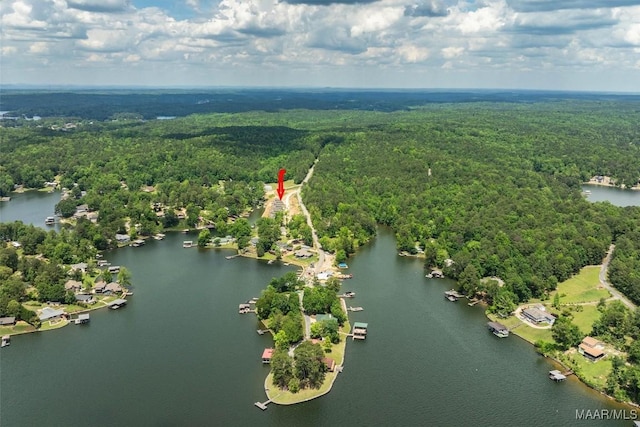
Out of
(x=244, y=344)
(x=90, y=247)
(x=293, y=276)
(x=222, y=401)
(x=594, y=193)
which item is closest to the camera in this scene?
(x=222, y=401)

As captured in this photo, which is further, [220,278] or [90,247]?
[90,247]

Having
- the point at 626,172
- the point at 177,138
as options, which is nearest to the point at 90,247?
the point at 177,138

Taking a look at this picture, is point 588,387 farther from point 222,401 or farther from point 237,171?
point 237,171

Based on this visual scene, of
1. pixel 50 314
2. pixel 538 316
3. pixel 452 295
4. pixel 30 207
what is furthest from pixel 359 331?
pixel 30 207

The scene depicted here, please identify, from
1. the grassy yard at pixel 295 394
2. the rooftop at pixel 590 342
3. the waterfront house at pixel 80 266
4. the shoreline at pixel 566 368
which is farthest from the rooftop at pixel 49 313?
the rooftop at pixel 590 342

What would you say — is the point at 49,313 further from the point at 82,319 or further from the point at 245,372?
the point at 245,372

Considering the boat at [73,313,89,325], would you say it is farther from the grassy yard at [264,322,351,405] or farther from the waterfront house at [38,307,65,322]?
the grassy yard at [264,322,351,405]

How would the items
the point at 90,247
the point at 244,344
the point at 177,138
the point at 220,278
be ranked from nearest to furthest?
1. the point at 244,344
2. the point at 220,278
3. the point at 90,247
4. the point at 177,138
